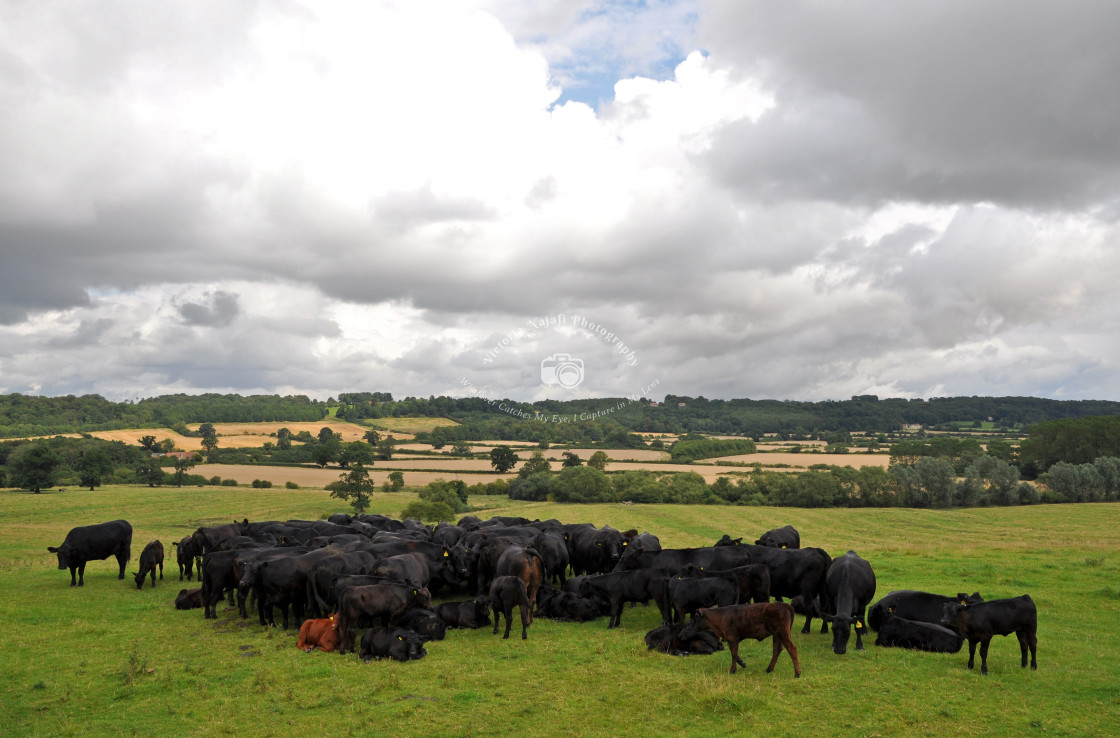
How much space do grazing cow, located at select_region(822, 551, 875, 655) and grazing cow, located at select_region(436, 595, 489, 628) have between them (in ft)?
25.3

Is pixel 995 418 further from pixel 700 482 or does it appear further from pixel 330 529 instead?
pixel 330 529

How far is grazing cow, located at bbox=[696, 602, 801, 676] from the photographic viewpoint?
1141cm

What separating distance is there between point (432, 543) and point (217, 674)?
8.35 m

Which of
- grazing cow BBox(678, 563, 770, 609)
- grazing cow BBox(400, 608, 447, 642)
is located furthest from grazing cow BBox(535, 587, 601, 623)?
grazing cow BBox(400, 608, 447, 642)

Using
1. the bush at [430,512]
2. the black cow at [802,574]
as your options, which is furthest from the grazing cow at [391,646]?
the bush at [430,512]

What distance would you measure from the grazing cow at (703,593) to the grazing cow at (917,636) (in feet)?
10.1

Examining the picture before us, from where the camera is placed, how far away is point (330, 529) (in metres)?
24.4

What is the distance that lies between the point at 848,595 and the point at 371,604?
9991mm

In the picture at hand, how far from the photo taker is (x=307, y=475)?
3482 inches

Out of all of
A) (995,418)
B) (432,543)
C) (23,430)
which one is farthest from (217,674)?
(995,418)

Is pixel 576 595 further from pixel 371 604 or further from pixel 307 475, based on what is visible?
pixel 307 475

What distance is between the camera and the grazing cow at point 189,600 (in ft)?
57.4

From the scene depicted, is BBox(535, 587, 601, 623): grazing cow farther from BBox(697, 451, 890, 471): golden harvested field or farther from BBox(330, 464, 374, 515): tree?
→ BBox(697, 451, 890, 471): golden harvested field

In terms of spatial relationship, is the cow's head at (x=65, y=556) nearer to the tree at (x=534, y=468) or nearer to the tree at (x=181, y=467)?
the tree at (x=534, y=468)
